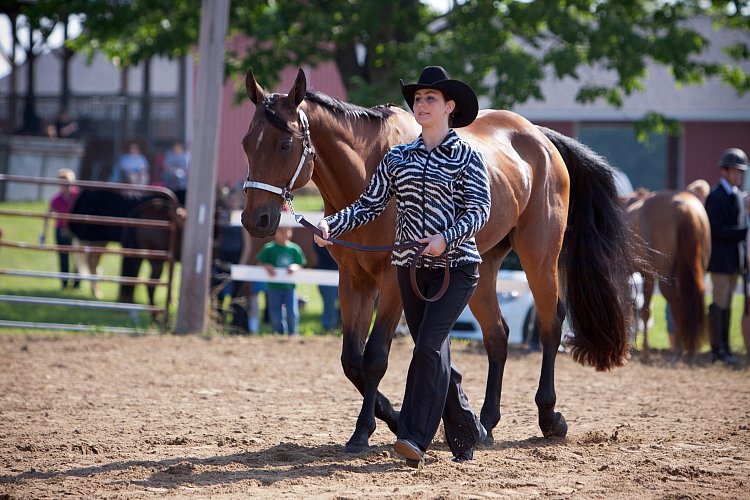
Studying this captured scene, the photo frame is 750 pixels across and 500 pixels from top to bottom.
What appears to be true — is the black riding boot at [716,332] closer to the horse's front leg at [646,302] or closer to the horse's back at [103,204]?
the horse's front leg at [646,302]

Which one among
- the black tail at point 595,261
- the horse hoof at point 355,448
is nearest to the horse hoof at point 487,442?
the horse hoof at point 355,448

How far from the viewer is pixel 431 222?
4586 millimetres

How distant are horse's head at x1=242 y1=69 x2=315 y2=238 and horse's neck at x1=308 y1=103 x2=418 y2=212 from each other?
0.23m

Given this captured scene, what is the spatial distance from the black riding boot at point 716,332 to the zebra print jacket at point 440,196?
19.2 ft

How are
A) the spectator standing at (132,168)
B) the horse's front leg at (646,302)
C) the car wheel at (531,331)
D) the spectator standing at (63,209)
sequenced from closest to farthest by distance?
the horse's front leg at (646,302), the car wheel at (531,331), the spectator standing at (63,209), the spectator standing at (132,168)

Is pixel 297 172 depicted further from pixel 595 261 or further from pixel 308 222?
pixel 595 261

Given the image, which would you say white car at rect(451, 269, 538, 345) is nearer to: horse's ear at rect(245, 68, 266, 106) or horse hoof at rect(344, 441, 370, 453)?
horse hoof at rect(344, 441, 370, 453)

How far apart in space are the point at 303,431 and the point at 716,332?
5.55 metres

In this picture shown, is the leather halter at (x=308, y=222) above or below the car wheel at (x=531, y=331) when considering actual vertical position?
above

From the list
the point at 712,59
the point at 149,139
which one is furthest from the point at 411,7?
the point at 712,59

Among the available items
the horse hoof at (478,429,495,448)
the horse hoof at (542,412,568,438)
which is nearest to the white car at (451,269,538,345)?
the horse hoof at (542,412,568,438)

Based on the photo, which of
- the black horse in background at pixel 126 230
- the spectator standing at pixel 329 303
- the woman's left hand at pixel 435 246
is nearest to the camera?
the woman's left hand at pixel 435 246

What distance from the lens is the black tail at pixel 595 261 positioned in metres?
6.31

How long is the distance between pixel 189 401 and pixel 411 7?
1022cm
